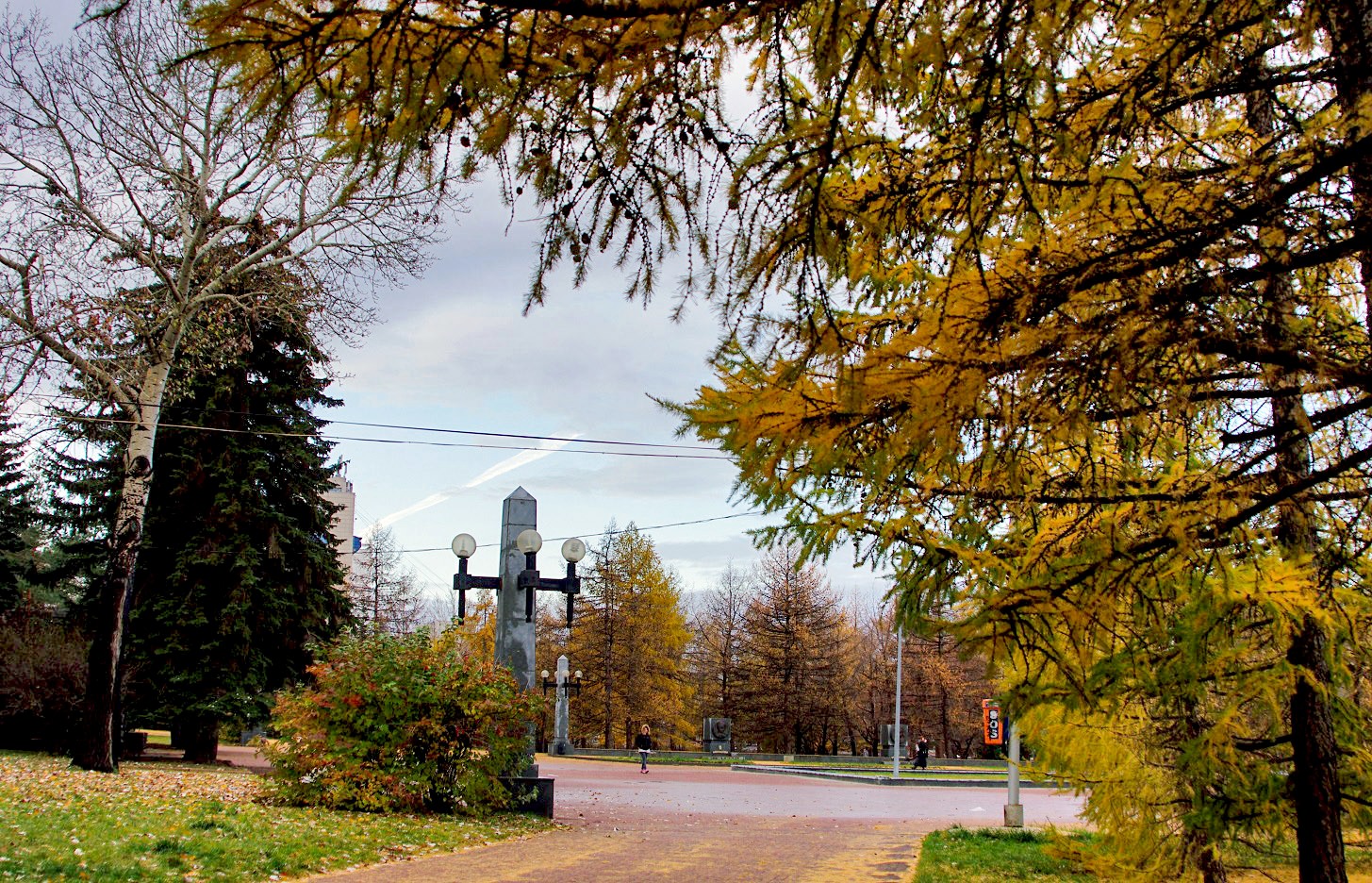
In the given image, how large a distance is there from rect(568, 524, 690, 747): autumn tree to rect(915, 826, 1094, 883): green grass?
30.3 metres

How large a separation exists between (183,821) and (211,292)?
950 centimetres

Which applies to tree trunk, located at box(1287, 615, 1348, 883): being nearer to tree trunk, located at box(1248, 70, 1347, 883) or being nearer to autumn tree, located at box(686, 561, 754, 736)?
tree trunk, located at box(1248, 70, 1347, 883)

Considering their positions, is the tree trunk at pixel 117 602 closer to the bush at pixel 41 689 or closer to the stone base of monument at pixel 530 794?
the bush at pixel 41 689

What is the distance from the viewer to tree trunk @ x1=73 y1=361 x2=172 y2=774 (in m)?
12.5

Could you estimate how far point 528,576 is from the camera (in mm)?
12961

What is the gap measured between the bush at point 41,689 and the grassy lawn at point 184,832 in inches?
194

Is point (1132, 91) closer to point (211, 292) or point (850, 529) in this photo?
point (850, 529)

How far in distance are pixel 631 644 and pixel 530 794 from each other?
30.5 metres

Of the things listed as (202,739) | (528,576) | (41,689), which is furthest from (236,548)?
(528,576)

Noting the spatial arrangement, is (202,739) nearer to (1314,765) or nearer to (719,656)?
(1314,765)

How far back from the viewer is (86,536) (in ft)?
68.7

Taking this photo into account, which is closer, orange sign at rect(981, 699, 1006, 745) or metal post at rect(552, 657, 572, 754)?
orange sign at rect(981, 699, 1006, 745)

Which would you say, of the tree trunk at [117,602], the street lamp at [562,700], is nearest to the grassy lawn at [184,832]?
the tree trunk at [117,602]

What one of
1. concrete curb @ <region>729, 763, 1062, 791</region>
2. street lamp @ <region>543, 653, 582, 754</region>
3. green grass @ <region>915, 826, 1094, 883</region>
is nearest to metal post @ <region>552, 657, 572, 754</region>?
street lamp @ <region>543, 653, 582, 754</region>
